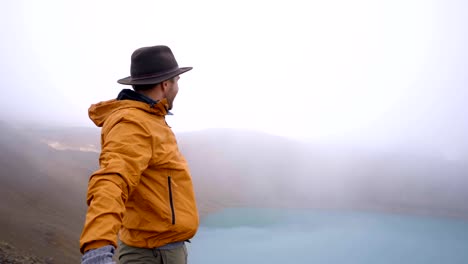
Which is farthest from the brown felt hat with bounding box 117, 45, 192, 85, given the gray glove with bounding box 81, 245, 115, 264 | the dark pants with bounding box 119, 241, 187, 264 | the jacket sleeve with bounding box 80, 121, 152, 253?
the gray glove with bounding box 81, 245, 115, 264

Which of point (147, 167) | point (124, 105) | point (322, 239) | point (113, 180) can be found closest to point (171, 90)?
point (124, 105)

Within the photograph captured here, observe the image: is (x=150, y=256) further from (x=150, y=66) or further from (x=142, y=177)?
(x=150, y=66)

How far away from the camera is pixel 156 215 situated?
1843 mm

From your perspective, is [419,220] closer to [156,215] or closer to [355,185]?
[355,185]

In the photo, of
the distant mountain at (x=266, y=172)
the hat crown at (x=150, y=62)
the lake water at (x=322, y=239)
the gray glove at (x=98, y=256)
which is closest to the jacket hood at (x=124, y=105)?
the hat crown at (x=150, y=62)

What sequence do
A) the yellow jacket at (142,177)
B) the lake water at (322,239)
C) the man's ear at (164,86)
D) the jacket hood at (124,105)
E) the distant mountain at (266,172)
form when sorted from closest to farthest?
the yellow jacket at (142,177) → the jacket hood at (124,105) → the man's ear at (164,86) → the lake water at (322,239) → the distant mountain at (266,172)

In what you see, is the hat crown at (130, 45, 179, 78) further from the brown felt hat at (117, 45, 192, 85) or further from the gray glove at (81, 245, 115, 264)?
the gray glove at (81, 245, 115, 264)

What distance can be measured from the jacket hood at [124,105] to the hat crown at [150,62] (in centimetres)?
12

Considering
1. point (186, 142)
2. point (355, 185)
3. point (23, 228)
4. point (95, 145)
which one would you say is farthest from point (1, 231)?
point (355, 185)

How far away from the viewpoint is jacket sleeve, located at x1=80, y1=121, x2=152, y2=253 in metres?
1.28

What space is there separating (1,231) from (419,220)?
35487mm

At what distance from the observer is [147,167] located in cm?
177

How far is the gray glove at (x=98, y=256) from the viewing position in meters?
1.22

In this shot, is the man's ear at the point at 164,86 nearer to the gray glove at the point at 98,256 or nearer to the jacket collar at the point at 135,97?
the jacket collar at the point at 135,97
